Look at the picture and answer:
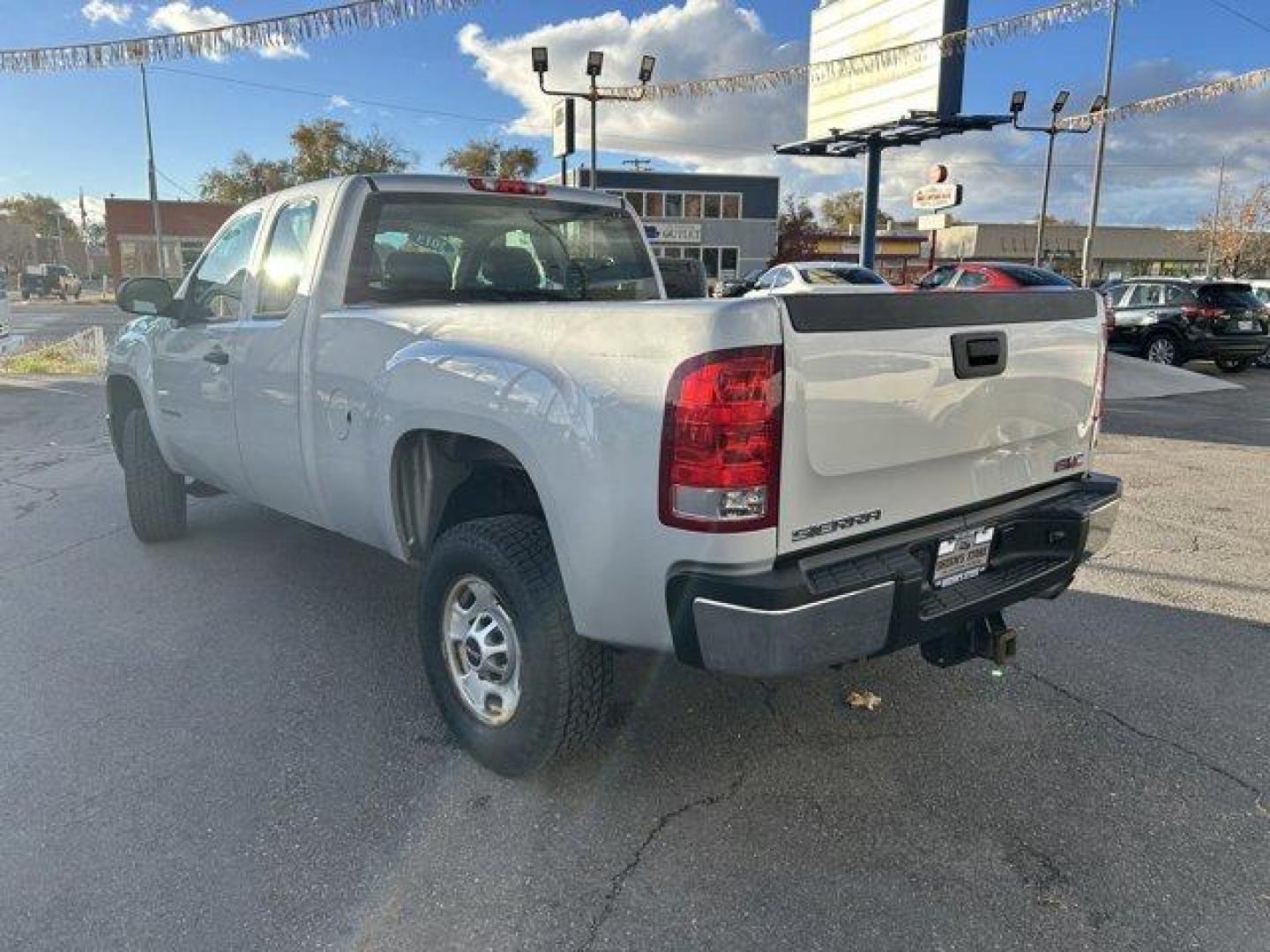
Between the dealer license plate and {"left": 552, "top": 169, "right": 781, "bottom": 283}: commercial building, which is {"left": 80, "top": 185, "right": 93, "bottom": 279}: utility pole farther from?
the dealer license plate

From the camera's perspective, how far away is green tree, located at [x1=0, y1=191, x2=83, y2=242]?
8962cm

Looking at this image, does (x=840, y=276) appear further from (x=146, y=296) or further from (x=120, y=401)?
(x=146, y=296)

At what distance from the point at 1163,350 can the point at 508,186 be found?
1601 cm

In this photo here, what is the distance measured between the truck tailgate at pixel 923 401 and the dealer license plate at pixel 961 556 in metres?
0.11

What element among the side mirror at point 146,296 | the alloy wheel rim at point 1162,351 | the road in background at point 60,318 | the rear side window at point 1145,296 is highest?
the rear side window at point 1145,296

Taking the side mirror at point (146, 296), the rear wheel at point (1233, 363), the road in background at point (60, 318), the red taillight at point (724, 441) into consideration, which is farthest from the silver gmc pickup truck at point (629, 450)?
the road in background at point (60, 318)

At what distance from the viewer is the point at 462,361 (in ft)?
9.43

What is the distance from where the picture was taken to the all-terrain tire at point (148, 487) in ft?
17.6

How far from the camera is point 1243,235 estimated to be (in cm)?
4988

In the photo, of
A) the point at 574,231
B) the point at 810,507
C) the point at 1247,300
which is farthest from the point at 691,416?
the point at 1247,300

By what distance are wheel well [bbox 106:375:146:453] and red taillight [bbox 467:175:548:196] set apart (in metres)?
2.57

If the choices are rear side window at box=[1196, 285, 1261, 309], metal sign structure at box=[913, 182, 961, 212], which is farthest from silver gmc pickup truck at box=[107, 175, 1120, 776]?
metal sign structure at box=[913, 182, 961, 212]

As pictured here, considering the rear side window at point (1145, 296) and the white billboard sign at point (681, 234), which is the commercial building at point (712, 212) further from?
the rear side window at point (1145, 296)

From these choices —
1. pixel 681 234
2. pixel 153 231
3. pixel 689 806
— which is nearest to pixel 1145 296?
pixel 689 806
